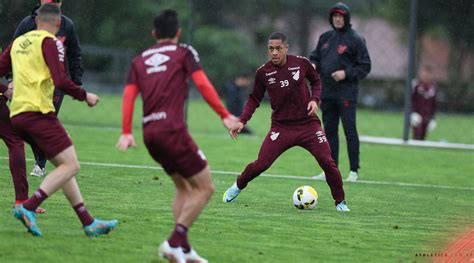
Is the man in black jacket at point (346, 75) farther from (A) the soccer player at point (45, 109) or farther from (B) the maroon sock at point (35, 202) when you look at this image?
(B) the maroon sock at point (35, 202)

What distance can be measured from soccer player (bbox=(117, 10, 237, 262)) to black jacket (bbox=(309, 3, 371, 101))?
626 centimetres

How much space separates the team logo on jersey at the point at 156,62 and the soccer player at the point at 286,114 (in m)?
3.40

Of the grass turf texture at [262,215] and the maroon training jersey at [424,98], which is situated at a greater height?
the grass turf texture at [262,215]

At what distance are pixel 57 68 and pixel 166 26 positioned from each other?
994mm

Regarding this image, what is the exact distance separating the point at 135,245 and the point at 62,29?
13.7 feet

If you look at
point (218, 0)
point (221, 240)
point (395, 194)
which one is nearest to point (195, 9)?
point (218, 0)

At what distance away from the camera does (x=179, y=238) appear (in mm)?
6855

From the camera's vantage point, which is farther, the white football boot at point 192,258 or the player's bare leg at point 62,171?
the player's bare leg at point 62,171

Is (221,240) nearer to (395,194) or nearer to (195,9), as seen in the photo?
(395,194)

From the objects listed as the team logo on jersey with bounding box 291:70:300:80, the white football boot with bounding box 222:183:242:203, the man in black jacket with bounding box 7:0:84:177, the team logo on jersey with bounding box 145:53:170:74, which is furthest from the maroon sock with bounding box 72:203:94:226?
the team logo on jersey with bounding box 291:70:300:80

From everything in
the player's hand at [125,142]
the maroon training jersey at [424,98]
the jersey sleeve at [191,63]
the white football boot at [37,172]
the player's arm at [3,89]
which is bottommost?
the maroon training jersey at [424,98]

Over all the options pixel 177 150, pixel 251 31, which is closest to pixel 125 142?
pixel 177 150

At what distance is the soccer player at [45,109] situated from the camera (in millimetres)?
7621

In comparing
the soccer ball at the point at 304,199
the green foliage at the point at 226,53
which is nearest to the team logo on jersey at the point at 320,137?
the soccer ball at the point at 304,199
